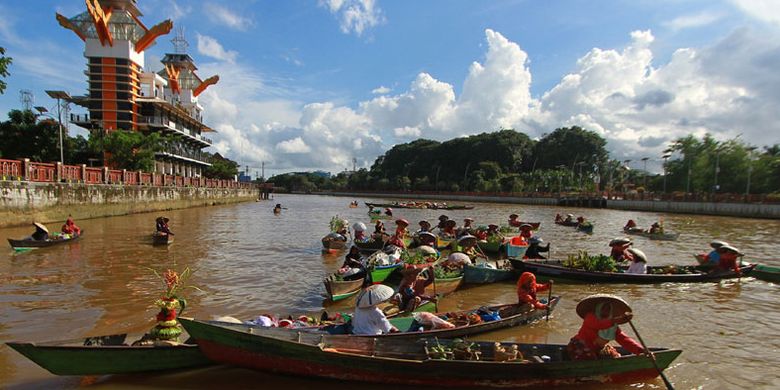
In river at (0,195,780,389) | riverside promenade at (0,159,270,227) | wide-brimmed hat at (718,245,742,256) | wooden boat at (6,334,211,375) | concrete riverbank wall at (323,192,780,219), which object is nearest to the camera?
wooden boat at (6,334,211,375)

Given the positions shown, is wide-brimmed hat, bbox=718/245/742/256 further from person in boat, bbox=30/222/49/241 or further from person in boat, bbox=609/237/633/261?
person in boat, bbox=30/222/49/241

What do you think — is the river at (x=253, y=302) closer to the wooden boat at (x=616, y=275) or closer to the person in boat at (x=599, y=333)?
the wooden boat at (x=616, y=275)

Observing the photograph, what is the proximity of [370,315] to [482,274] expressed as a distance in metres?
6.86

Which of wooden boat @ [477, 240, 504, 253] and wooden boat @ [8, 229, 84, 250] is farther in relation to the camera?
wooden boat @ [477, 240, 504, 253]

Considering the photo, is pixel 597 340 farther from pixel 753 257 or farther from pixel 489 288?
pixel 753 257

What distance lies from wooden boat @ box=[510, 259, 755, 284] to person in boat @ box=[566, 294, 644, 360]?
7.26m

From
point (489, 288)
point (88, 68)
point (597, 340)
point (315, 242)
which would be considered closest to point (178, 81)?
point (88, 68)

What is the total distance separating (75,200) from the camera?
28688 millimetres

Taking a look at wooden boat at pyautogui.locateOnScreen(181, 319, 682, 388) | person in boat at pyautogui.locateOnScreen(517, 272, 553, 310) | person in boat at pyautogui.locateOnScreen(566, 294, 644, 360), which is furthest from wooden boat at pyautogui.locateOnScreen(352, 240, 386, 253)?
person in boat at pyautogui.locateOnScreen(566, 294, 644, 360)

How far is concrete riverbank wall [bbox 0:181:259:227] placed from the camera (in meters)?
23.6

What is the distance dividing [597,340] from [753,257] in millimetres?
19498

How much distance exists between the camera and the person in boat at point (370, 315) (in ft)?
23.8

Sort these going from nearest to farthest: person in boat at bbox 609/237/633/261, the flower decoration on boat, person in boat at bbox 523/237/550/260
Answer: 1. the flower decoration on boat
2. person in boat at bbox 609/237/633/261
3. person in boat at bbox 523/237/550/260

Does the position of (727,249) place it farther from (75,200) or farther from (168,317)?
(75,200)
